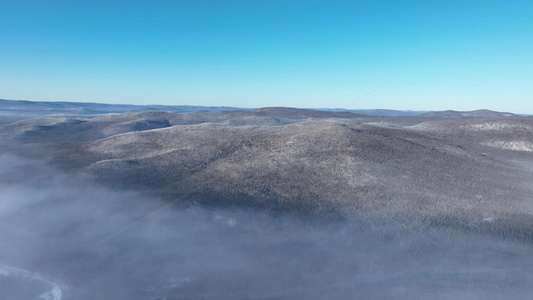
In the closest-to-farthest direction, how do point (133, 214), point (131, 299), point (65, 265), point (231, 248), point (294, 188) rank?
point (131, 299), point (65, 265), point (231, 248), point (133, 214), point (294, 188)

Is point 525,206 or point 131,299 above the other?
point 525,206

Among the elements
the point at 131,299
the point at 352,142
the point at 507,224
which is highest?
the point at 352,142

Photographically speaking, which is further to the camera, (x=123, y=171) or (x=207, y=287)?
(x=123, y=171)

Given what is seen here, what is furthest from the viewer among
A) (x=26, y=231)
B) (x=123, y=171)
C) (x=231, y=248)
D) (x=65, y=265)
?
(x=123, y=171)

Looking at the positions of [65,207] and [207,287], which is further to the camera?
[65,207]

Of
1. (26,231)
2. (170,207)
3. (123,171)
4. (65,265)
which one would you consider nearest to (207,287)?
(65,265)

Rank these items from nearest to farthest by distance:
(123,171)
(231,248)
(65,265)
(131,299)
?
(131,299)
(65,265)
(231,248)
(123,171)

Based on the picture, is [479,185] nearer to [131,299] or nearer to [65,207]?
[131,299]

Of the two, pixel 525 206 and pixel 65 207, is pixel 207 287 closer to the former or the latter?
pixel 65 207

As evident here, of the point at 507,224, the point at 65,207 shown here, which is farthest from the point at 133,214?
the point at 507,224
